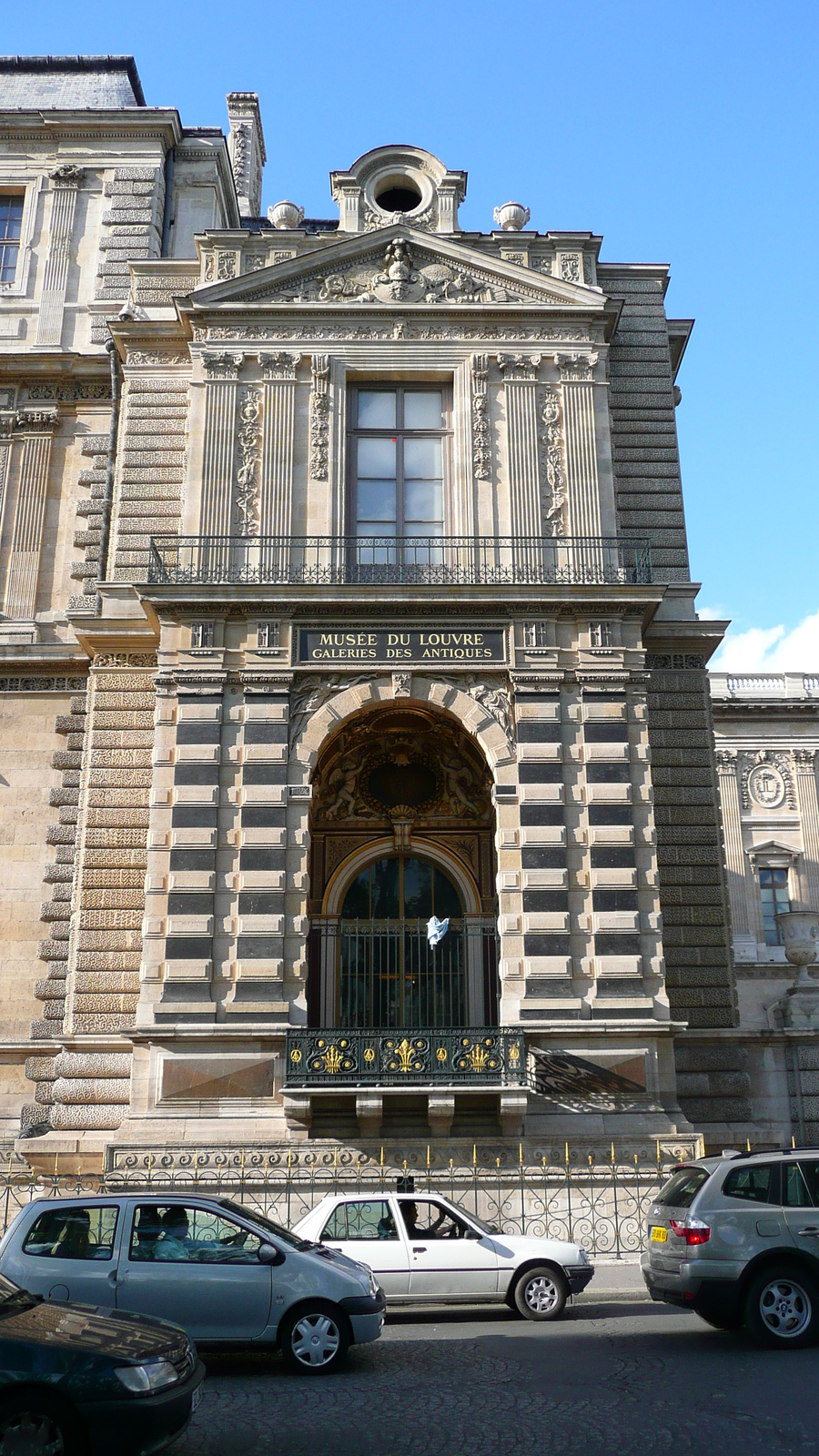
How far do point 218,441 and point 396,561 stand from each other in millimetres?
4145

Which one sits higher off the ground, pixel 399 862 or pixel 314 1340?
pixel 399 862

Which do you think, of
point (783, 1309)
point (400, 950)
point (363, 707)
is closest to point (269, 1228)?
point (783, 1309)

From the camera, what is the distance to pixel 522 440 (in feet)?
78.4

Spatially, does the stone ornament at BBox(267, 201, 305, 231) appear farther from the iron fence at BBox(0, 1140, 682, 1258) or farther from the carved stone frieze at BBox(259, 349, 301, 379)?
the iron fence at BBox(0, 1140, 682, 1258)

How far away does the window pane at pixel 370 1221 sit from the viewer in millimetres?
13945

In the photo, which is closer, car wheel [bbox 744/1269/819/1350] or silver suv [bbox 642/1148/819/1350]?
car wheel [bbox 744/1269/819/1350]

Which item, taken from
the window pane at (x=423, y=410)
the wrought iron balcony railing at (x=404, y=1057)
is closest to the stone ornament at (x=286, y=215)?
the window pane at (x=423, y=410)

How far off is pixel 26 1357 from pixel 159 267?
2343cm

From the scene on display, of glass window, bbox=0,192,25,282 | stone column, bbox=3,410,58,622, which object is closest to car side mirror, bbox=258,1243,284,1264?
stone column, bbox=3,410,58,622

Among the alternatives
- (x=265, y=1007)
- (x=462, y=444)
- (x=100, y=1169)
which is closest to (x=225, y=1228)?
(x=265, y=1007)

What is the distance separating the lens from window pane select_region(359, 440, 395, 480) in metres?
24.4

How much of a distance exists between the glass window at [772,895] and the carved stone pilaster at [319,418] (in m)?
34.0

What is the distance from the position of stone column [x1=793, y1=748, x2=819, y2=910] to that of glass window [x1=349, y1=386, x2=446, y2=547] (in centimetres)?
3268

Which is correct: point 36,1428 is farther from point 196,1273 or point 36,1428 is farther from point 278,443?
point 278,443
